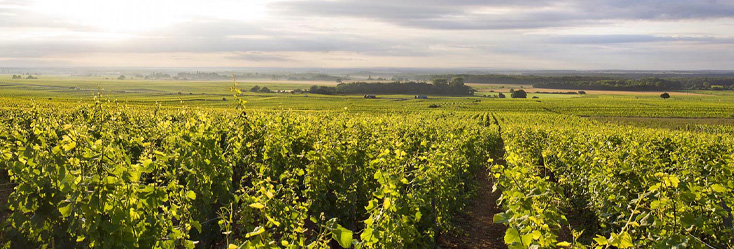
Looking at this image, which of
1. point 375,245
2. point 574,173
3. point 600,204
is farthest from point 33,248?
point 574,173

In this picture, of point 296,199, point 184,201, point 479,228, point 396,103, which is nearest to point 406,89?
point 396,103

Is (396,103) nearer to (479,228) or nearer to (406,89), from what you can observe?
(406,89)

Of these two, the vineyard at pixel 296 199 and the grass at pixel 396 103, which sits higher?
the vineyard at pixel 296 199

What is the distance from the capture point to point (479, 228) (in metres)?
10.7

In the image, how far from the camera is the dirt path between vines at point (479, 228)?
9422mm

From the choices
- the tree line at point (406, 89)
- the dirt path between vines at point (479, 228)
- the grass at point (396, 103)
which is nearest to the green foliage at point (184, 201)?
the dirt path between vines at point (479, 228)

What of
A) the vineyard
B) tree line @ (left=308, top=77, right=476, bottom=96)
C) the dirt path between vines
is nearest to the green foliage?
the vineyard

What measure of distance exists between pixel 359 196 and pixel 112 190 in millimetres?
5110

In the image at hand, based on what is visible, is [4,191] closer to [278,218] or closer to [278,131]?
[278,131]

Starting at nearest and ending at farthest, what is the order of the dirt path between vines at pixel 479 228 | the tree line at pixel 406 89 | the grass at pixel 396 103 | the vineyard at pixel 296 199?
the vineyard at pixel 296 199 < the dirt path between vines at pixel 479 228 < the grass at pixel 396 103 < the tree line at pixel 406 89

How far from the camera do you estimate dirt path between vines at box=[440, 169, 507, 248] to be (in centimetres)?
942

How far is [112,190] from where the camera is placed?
13.2ft

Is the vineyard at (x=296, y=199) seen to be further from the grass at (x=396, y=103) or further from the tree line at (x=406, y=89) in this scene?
the tree line at (x=406, y=89)

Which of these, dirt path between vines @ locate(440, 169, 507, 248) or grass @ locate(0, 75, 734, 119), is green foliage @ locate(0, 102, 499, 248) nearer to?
dirt path between vines @ locate(440, 169, 507, 248)
